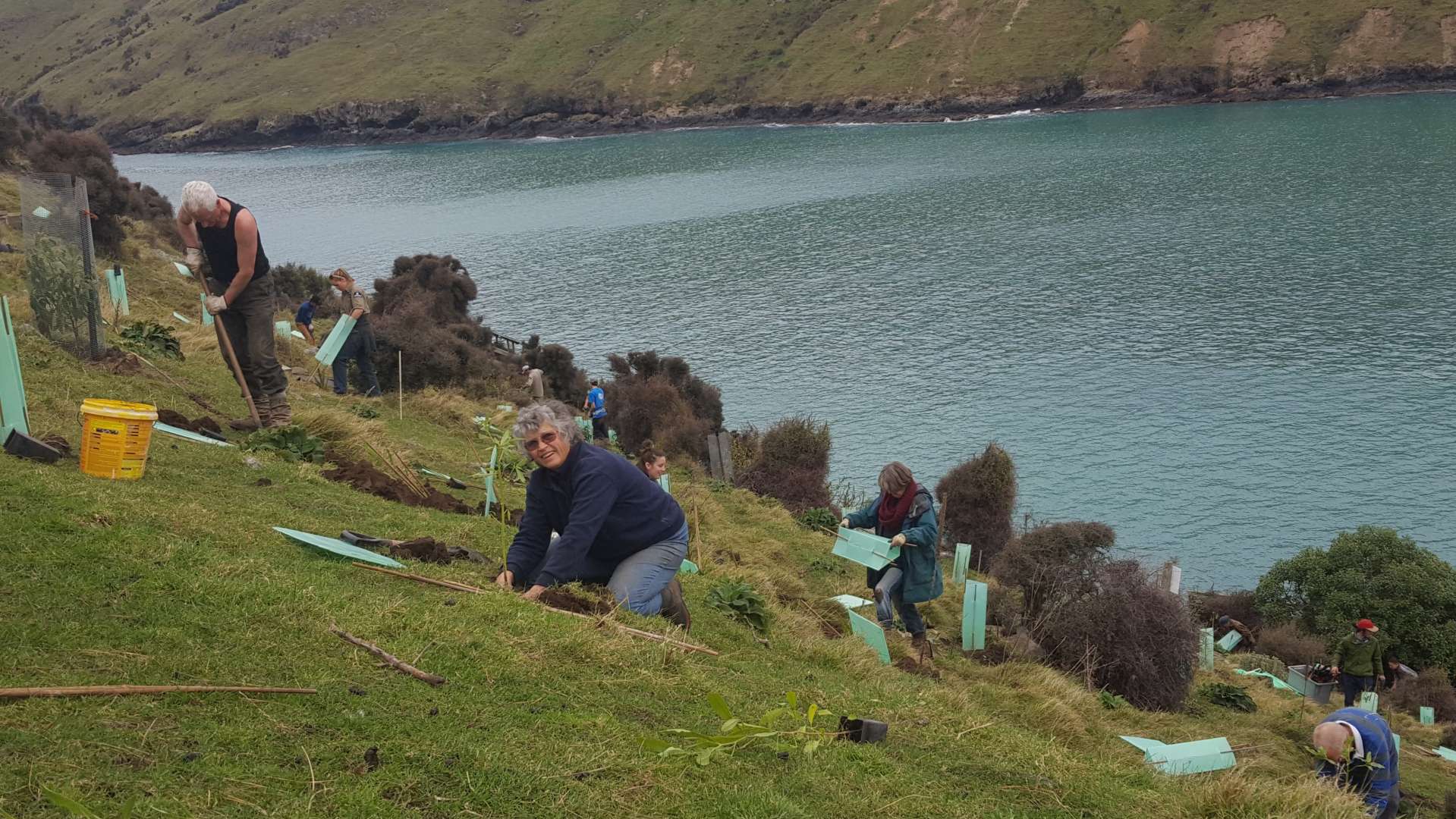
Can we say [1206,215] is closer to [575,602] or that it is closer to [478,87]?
[575,602]

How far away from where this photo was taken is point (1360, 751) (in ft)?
24.6

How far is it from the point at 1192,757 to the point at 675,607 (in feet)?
13.8

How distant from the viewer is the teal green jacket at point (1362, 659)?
54.8 ft

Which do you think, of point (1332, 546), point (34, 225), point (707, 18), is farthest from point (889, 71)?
point (34, 225)

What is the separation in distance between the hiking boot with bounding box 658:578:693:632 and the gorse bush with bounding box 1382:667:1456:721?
1726cm

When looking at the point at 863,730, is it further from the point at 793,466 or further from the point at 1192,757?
the point at 793,466

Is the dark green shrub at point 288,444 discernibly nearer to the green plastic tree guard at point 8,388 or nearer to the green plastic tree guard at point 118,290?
the green plastic tree guard at point 8,388

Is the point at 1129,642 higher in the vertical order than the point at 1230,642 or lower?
higher

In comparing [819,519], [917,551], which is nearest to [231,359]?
[917,551]

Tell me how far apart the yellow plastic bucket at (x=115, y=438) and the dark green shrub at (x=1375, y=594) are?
78.6ft

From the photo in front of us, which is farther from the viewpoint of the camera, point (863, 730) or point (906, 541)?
point (906, 541)

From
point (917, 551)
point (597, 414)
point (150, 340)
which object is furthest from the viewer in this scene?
point (597, 414)

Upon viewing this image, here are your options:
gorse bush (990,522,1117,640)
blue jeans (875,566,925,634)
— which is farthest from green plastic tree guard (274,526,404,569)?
gorse bush (990,522,1117,640)

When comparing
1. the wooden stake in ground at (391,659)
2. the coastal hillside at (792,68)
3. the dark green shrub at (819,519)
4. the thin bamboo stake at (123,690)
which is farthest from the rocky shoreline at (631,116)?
the thin bamboo stake at (123,690)
